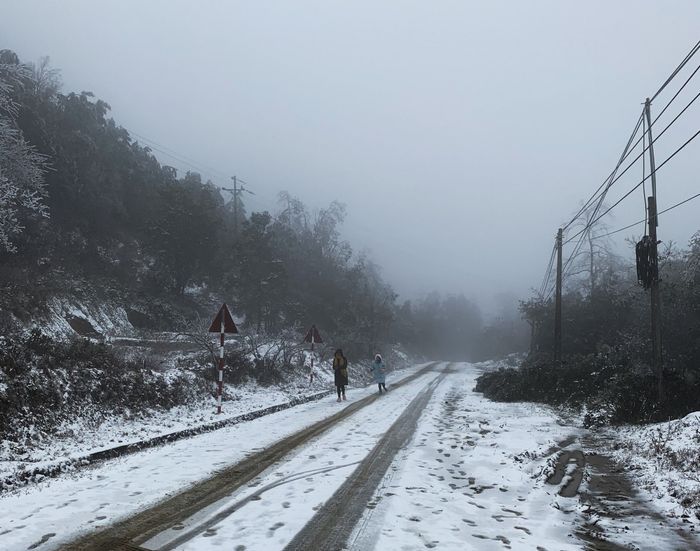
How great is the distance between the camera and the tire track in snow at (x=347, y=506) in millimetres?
4344

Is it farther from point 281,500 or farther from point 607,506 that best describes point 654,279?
point 281,500

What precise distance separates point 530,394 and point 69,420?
46.5ft

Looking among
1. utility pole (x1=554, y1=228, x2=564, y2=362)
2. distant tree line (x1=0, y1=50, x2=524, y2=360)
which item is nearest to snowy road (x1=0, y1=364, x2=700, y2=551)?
utility pole (x1=554, y1=228, x2=564, y2=362)

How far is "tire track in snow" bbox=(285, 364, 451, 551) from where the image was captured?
14.3ft

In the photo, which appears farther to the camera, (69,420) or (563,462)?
(69,420)

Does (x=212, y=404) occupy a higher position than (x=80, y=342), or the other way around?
(x=80, y=342)

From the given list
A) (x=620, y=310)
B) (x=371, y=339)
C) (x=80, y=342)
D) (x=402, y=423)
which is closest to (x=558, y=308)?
(x=620, y=310)

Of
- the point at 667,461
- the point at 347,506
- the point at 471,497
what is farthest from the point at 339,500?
the point at 667,461

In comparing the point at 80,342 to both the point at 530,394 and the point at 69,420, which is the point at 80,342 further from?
the point at 530,394

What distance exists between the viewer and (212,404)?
44.0 ft

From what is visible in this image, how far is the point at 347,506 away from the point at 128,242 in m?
38.5

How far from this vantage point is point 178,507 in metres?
5.20

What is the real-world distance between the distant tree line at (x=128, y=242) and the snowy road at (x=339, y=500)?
48.9 ft

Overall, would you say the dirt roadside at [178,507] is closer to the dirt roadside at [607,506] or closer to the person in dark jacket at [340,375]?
the dirt roadside at [607,506]
